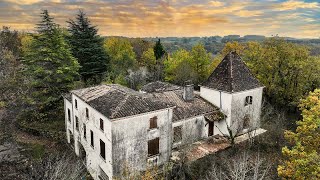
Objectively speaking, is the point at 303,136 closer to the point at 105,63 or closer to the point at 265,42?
the point at 265,42

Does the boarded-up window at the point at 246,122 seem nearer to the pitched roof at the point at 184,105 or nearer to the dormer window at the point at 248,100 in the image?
the dormer window at the point at 248,100

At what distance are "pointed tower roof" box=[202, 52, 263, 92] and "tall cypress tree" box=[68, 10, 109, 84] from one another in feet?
72.6

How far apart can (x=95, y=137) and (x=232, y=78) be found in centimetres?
1768

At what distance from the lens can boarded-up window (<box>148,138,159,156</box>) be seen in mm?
24641

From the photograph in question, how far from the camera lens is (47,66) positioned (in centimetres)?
3688

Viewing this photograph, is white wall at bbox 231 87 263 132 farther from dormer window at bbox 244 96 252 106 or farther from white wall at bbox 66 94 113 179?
white wall at bbox 66 94 113 179

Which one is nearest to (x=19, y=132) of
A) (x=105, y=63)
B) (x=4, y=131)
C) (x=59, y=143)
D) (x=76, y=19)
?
(x=4, y=131)

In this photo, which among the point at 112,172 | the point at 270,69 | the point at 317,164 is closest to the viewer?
the point at 317,164

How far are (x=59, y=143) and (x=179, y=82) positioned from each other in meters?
28.6

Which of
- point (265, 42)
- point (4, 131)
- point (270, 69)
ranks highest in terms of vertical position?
point (265, 42)

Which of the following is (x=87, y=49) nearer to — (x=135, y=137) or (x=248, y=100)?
(x=135, y=137)

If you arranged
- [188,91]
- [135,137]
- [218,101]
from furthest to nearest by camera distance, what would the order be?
1. [218,101]
2. [188,91]
3. [135,137]

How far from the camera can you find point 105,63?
157 ft

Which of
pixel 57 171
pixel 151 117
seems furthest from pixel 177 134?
pixel 57 171
